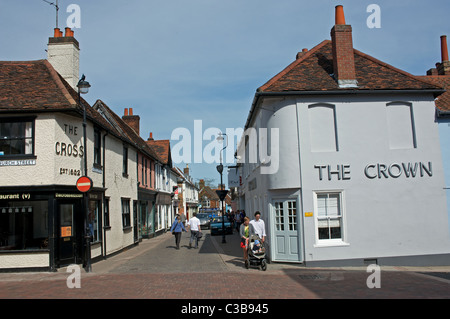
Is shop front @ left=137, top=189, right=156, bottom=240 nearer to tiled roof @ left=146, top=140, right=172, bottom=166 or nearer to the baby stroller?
tiled roof @ left=146, top=140, right=172, bottom=166

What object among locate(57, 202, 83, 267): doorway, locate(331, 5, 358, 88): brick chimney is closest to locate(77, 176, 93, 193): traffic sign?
locate(57, 202, 83, 267): doorway

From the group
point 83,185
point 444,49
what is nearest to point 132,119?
point 83,185

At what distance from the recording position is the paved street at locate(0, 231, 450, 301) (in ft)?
Result: 29.8

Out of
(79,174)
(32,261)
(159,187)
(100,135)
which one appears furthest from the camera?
(159,187)

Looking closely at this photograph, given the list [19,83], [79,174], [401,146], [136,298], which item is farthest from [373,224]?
[19,83]

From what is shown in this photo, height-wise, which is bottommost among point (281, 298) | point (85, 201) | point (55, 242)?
point (281, 298)

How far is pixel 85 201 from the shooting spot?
1385 centimetres

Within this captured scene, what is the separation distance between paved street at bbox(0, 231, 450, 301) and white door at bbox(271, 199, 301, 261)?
412mm

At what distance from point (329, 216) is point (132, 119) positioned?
24.5 m

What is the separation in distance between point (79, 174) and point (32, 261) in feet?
11.7

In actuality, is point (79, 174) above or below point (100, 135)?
below

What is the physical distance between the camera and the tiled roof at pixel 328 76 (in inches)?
546
